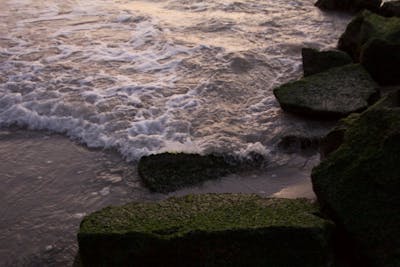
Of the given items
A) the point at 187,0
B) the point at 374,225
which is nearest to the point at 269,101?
the point at 374,225

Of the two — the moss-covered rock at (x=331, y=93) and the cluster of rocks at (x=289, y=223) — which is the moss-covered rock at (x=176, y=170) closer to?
the cluster of rocks at (x=289, y=223)

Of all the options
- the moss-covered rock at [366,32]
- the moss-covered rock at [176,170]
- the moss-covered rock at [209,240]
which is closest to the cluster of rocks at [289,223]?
the moss-covered rock at [209,240]

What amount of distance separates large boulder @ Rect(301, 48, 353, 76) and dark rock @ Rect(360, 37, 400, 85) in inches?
12.2

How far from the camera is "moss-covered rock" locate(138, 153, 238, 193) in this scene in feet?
14.9

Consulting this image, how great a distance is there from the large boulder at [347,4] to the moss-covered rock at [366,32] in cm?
220

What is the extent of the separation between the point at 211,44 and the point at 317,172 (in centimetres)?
477

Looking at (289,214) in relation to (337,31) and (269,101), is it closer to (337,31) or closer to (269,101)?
(269,101)

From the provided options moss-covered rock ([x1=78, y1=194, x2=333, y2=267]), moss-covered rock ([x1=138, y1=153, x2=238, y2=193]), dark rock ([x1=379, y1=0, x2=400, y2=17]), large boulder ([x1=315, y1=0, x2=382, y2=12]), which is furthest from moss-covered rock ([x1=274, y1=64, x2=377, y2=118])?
large boulder ([x1=315, y1=0, x2=382, y2=12])

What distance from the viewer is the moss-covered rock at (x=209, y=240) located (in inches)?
121

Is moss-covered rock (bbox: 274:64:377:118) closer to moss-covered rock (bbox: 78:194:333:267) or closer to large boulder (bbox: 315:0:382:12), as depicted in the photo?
moss-covered rock (bbox: 78:194:333:267)

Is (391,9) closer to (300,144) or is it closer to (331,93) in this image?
(331,93)

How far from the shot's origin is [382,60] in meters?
6.06

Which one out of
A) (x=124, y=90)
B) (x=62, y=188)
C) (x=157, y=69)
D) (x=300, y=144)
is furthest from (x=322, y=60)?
(x=62, y=188)

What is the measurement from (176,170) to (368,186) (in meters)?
1.85
